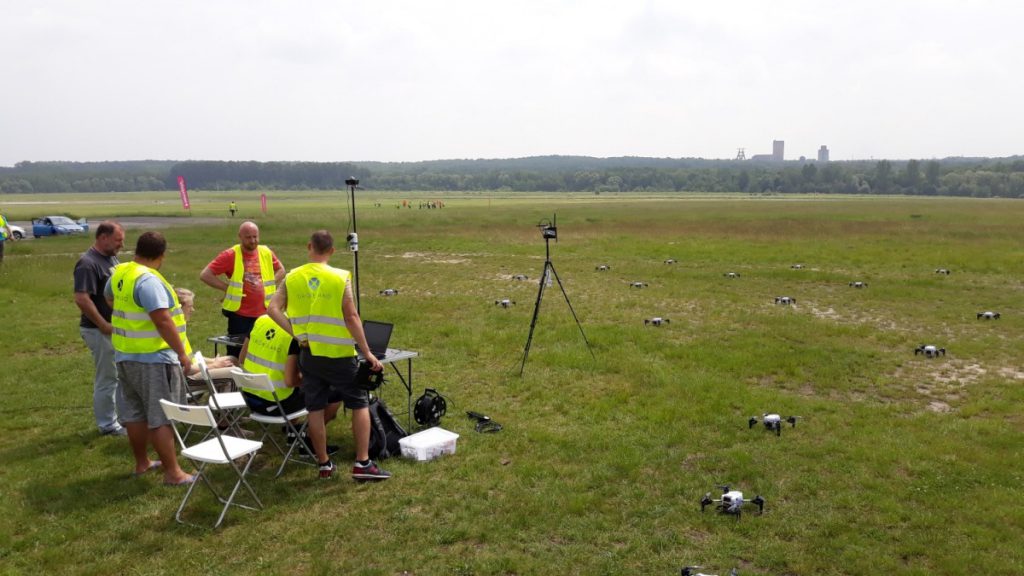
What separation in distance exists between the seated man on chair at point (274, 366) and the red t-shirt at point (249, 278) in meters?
1.45

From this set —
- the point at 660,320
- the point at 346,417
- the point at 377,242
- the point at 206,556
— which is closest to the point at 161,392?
the point at 206,556

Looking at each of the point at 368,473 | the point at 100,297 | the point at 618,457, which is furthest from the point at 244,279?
the point at 618,457

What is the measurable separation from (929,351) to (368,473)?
9.40 meters

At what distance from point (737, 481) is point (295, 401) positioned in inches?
170

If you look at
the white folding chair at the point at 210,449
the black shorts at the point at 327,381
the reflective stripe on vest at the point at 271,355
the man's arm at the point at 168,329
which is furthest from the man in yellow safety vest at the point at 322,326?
the man's arm at the point at 168,329

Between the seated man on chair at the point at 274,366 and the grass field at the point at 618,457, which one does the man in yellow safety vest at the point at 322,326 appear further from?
the grass field at the point at 618,457

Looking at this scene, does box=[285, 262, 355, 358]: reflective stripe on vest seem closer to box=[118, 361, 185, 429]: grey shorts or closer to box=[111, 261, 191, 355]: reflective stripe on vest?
box=[111, 261, 191, 355]: reflective stripe on vest

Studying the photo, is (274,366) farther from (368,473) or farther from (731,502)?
(731,502)

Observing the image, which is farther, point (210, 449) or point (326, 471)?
point (326, 471)

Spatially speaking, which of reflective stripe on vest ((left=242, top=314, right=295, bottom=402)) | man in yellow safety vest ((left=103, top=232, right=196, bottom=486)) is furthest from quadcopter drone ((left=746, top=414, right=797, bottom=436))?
man in yellow safety vest ((left=103, top=232, right=196, bottom=486))

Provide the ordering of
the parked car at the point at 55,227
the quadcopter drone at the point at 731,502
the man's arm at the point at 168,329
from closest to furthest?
the quadcopter drone at the point at 731,502
the man's arm at the point at 168,329
the parked car at the point at 55,227

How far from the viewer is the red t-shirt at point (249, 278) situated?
7.79 meters

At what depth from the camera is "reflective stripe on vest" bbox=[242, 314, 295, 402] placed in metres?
6.37

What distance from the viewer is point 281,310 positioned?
596 cm
